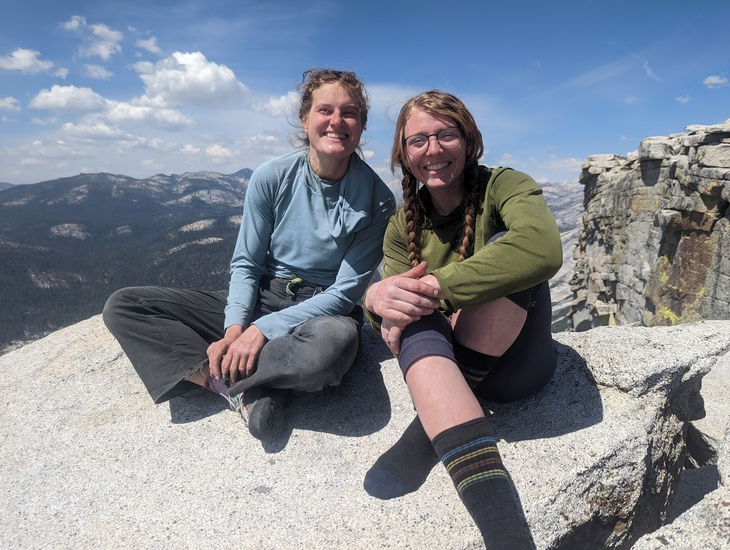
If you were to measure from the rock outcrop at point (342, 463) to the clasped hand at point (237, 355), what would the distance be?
1.39 ft

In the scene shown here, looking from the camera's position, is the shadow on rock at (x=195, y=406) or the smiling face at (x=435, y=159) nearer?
the smiling face at (x=435, y=159)

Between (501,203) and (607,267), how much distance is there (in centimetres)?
1327

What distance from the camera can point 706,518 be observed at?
197 cm

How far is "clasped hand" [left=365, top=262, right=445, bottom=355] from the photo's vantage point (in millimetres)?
2156

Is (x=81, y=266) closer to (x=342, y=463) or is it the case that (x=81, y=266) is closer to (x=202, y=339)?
(x=202, y=339)

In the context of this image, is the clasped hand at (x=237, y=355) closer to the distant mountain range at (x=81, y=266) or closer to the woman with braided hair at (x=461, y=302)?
the woman with braided hair at (x=461, y=302)

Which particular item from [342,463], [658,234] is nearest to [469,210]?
[342,463]

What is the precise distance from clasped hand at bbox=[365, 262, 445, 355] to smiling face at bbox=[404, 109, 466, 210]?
0.56m

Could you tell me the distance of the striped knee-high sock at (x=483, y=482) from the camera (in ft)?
6.07

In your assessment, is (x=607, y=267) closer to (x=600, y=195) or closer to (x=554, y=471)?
(x=600, y=195)

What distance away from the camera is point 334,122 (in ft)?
10.2

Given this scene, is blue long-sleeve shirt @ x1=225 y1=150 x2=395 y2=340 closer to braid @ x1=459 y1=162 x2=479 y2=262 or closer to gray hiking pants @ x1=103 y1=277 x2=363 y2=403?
gray hiking pants @ x1=103 y1=277 x2=363 y2=403

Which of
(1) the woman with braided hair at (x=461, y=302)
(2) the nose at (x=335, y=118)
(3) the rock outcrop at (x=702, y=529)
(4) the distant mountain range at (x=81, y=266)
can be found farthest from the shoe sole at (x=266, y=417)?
(4) the distant mountain range at (x=81, y=266)

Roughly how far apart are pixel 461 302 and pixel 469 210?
0.67m
